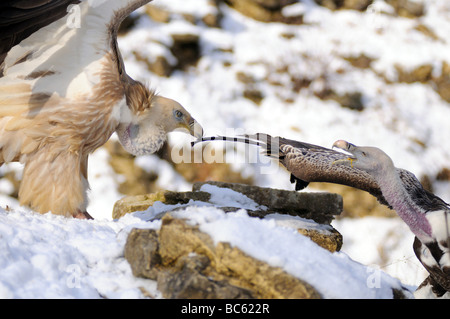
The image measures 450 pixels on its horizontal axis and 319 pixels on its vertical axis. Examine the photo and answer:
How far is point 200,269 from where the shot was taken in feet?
6.98

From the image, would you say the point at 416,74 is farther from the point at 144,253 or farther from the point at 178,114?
the point at 144,253

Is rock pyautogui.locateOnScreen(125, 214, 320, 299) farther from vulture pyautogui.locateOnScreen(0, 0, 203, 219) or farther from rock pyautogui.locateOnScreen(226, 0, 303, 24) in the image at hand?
rock pyautogui.locateOnScreen(226, 0, 303, 24)

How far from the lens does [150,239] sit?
232 cm

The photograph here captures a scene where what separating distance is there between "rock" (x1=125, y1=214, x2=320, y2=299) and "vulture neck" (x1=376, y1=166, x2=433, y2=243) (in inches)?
50.7

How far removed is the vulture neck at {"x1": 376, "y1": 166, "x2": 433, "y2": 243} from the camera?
2998 mm

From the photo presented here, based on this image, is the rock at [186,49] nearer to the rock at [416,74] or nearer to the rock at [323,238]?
the rock at [416,74]

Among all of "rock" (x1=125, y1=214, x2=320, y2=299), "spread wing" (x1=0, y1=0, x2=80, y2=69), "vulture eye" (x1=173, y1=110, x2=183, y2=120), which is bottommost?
"vulture eye" (x1=173, y1=110, x2=183, y2=120)

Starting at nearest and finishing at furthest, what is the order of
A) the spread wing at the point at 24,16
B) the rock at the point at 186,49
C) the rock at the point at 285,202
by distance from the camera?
the spread wing at the point at 24,16 → the rock at the point at 285,202 → the rock at the point at 186,49

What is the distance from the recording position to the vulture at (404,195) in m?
2.93

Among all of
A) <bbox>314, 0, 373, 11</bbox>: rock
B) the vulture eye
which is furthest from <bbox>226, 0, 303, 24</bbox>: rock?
the vulture eye

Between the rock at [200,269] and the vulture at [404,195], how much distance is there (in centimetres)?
125

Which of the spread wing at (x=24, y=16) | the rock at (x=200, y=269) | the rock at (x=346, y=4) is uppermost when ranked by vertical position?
the spread wing at (x=24, y=16)

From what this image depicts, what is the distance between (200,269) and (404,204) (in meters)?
1.57

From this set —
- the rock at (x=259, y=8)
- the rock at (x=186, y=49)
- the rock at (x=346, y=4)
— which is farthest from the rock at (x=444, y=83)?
the rock at (x=186, y=49)
